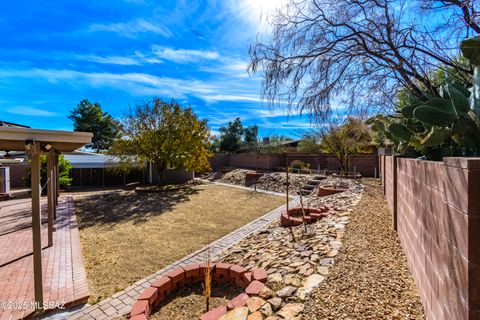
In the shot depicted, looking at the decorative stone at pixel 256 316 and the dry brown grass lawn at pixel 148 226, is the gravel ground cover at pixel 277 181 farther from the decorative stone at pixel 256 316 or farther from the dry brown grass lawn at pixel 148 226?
the decorative stone at pixel 256 316

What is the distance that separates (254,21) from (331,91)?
2.04 m

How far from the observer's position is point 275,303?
2.89 metres

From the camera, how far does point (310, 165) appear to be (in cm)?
2280

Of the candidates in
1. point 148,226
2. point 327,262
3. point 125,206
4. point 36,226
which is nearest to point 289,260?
point 327,262

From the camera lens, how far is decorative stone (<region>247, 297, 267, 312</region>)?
2.88 m

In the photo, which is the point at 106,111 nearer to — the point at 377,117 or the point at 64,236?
the point at 64,236

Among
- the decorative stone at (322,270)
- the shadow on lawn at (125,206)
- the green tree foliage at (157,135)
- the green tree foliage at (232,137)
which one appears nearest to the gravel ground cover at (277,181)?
the shadow on lawn at (125,206)

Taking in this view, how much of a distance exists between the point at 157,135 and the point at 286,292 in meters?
14.7

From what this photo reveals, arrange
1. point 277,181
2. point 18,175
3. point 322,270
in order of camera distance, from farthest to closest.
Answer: point 18,175, point 277,181, point 322,270

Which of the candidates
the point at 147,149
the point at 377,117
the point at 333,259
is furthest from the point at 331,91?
the point at 147,149

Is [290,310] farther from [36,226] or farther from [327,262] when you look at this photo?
[36,226]

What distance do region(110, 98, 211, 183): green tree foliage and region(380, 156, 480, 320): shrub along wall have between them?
15.1 metres

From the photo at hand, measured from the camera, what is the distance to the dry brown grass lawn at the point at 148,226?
5.11 metres

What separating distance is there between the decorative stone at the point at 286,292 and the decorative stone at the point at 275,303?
0.09m
